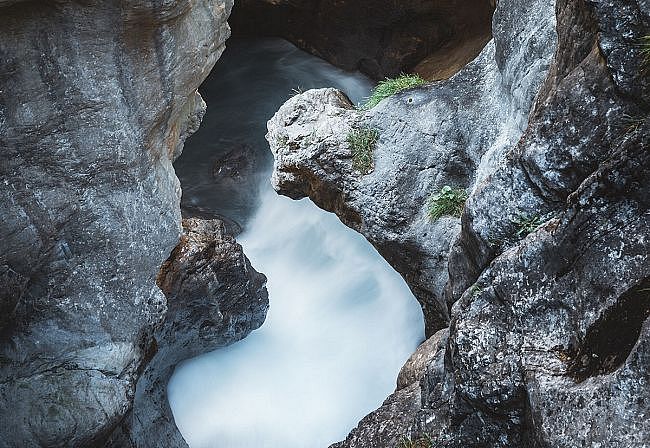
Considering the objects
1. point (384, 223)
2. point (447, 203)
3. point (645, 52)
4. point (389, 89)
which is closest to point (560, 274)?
point (645, 52)

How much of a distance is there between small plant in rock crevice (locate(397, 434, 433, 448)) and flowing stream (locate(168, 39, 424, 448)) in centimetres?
369

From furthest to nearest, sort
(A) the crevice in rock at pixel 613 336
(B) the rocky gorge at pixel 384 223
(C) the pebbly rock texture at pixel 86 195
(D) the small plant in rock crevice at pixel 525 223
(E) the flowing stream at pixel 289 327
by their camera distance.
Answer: (E) the flowing stream at pixel 289 327
(C) the pebbly rock texture at pixel 86 195
(D) the small plant in rock crevice at pixel 525 223
(B) the rocky gorge at pixel 384 223
(A) the crevice in rock at pixel 613 336

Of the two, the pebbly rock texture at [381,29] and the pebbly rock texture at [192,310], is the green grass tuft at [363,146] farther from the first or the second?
the pebbly rock texture at [381,29]

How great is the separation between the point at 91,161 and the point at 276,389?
4106mm

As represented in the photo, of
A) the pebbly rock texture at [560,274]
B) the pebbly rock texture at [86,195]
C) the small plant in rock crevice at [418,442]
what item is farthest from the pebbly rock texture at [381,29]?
the small plant in rock crevice at [418,442]

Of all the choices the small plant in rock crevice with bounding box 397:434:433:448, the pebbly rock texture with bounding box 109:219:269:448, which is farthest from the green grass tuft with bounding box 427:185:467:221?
the small plant in rock crevice with bounding box 397:434:433:448

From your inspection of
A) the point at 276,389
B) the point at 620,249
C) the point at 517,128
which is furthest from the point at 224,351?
the point at 620,249

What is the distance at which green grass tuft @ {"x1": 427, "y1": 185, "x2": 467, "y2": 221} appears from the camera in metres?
Result: 6.85

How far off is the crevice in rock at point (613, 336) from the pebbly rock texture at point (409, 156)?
3284 mm

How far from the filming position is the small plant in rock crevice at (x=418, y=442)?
4.45 meters

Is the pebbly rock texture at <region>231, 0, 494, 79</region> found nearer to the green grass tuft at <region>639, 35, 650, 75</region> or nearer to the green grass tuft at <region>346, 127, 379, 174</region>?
the green grass tuft at <region>346, 127, 379, 174</region>

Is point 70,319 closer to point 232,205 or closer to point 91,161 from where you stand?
point 91,161

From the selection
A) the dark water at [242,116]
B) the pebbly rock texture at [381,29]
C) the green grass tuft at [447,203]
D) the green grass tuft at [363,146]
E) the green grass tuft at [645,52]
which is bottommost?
the dark water at [242,116]

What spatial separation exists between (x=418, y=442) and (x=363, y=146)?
3458mm
